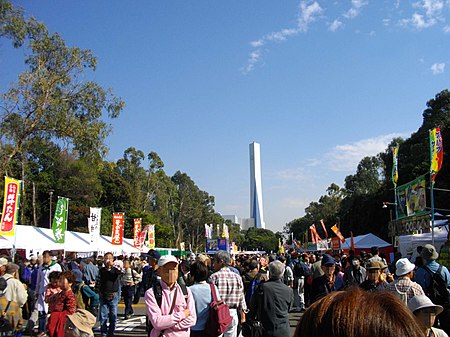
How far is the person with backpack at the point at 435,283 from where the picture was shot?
19.7ft

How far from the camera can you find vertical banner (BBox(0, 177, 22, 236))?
56.8 feet

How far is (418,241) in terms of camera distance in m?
18.6

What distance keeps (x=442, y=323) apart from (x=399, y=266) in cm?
142

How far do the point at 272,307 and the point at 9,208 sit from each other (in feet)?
47.3

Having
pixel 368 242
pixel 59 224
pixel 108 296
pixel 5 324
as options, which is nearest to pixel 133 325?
pixel 108 296

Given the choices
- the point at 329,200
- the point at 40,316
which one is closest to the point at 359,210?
the point at 329,200

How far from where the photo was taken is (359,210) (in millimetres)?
56438

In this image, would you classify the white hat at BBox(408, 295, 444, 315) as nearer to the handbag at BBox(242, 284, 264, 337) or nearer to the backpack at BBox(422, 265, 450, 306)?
the handbag at BBox(242, 284, 264, 337)

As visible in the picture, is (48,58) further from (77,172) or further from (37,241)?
(77,172)

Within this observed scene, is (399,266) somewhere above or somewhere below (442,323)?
above

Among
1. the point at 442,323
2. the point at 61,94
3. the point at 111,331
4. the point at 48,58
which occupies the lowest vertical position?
the point at 111,331

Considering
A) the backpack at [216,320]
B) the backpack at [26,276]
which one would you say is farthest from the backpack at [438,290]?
the backpack at [26,276]

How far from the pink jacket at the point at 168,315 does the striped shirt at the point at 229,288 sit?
6.73 ft

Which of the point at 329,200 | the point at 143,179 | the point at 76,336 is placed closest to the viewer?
the point at 76,336
